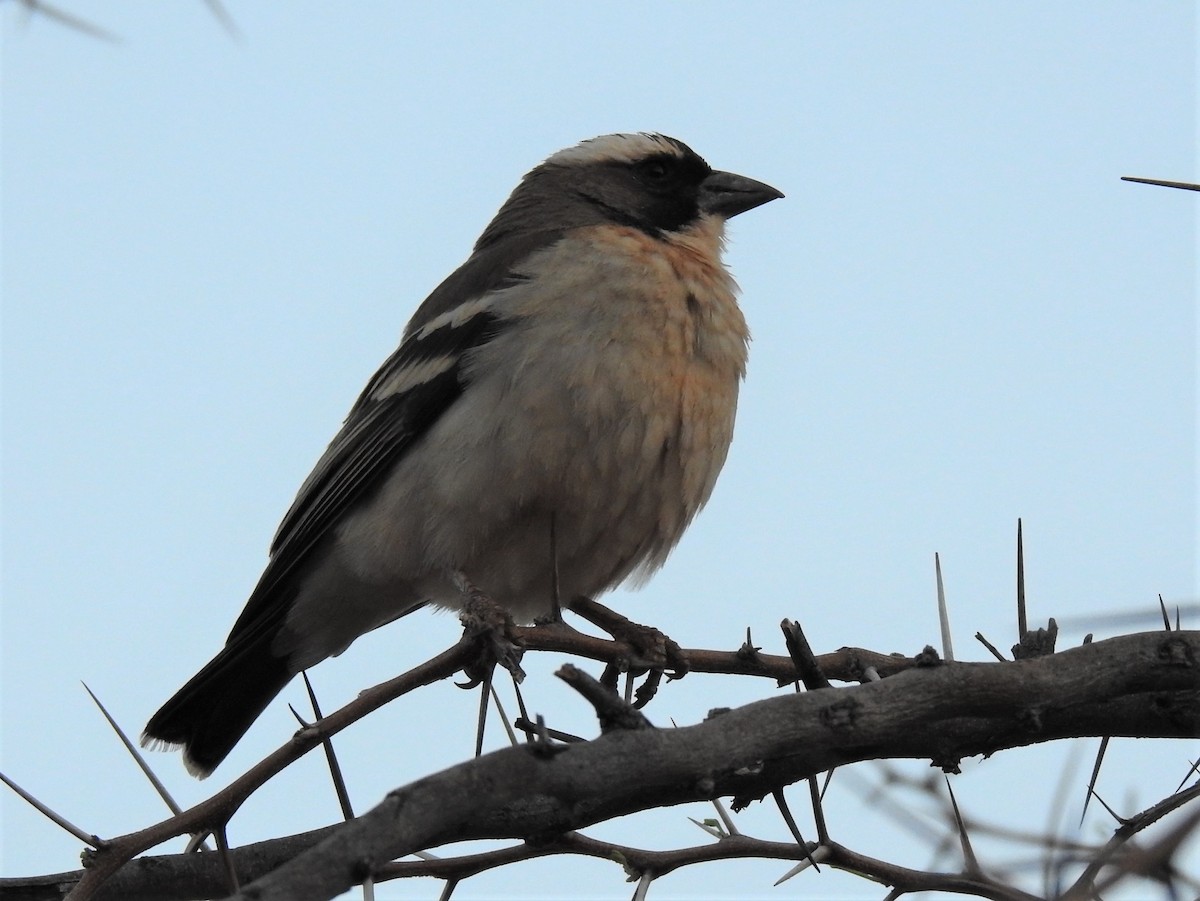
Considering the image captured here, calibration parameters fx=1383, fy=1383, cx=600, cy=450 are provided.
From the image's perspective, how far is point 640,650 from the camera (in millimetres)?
4164

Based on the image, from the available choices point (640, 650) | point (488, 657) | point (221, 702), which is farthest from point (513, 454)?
point (221, 702)

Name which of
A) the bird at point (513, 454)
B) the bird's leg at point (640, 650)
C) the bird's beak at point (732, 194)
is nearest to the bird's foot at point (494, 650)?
the bird's leg at point (640, 650)

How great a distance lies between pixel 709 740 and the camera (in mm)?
2455

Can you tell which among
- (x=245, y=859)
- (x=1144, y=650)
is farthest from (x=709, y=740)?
(x=245, y=859)

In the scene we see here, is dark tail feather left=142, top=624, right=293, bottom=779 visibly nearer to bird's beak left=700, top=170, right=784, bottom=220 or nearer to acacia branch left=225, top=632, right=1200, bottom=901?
bird's beak left=700, top=170, right=784, bottom=220

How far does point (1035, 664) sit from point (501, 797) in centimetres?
116

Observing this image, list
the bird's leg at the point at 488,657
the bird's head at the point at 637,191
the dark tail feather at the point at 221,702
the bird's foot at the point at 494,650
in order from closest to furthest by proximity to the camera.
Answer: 1. the bird's leg at the point at 488,657
2. the bird's foot at the point at 494,650
3. the dark tail feather at the point at 221,702
4. the bird's head at the point at 637,191

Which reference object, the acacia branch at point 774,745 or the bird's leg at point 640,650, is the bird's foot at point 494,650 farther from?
the acacia branch at point 774,745

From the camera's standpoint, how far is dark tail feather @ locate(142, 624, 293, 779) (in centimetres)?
554

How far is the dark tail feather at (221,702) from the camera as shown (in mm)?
5539

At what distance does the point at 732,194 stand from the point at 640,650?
285 cm

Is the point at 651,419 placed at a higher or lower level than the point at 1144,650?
higher

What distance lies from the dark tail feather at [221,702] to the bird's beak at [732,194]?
2.71 m

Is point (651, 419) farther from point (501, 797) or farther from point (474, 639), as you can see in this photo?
point (501, 797)
